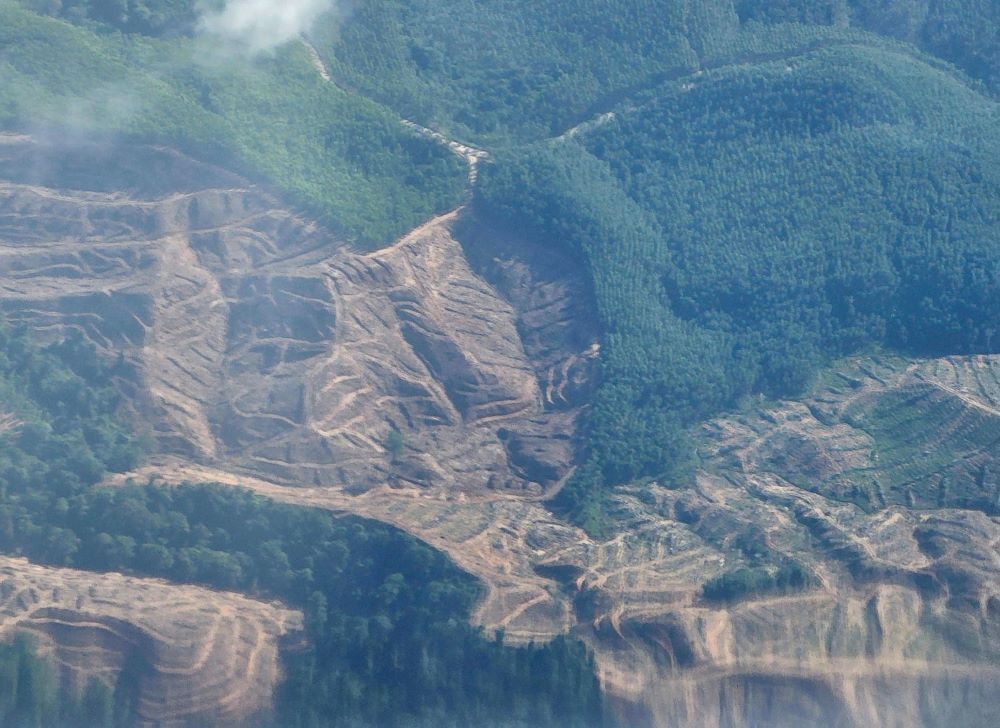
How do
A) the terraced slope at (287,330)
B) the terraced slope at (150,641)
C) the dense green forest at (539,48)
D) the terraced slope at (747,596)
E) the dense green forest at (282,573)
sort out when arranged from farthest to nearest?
the dense green forest at (539,48) → the terraced slope at (287,330) → the terraced slope at (747,596) → the dense green forest at (282,573) → the terraced slope at (150,641)

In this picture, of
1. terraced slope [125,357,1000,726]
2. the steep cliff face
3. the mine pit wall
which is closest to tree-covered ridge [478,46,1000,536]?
the steep cliff face

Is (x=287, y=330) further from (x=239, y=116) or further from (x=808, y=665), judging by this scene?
(x=808, y=665)

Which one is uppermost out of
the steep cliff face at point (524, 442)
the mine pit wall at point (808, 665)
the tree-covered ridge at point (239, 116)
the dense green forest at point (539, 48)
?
the dense green forest at point (539, 48)

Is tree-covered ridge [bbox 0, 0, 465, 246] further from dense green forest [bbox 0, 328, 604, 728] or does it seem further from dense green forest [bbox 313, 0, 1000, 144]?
dense green forest [bbox 0, 328, 604, 728]

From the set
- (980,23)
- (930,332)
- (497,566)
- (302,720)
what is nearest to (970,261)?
(930,332)

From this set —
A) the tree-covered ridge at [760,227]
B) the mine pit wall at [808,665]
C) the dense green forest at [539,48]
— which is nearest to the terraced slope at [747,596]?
the mine pit wall at [808,665]

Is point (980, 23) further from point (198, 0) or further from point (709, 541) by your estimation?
point (198, 0)

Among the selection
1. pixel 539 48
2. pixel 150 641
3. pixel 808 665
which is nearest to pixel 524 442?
pixel 808 665

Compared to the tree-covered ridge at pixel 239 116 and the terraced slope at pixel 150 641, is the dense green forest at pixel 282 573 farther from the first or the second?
the tree-covered ridge at pixel 239 116

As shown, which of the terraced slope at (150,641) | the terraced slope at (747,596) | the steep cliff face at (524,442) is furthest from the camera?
the steep cliff face at (524,442)
